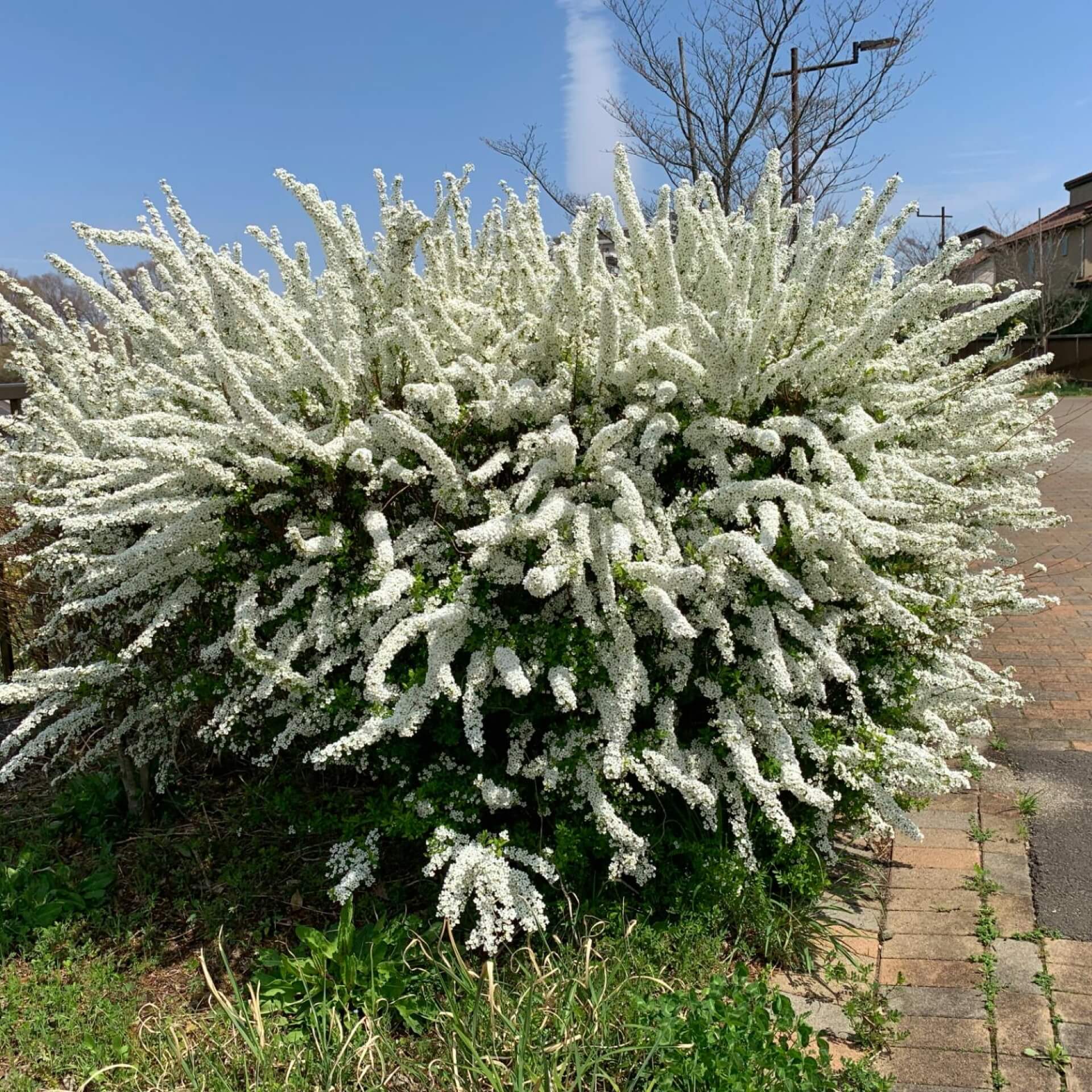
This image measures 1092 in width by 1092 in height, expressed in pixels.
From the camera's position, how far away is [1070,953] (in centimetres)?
272

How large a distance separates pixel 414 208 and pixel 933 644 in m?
2.38

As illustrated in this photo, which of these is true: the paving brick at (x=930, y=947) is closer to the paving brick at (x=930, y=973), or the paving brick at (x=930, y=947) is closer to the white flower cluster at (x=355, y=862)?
the paving brick at (x=930, y=973)

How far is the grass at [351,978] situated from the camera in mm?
2260

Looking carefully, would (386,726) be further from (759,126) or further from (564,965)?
(759,126)

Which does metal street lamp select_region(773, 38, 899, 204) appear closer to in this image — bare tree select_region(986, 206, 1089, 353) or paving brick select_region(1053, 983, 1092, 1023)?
paving brick select_region(1053, 983, 1092, 1023)

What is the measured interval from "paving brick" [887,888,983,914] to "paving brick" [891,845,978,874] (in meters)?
0.15

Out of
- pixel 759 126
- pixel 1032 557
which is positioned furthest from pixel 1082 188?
pixel 1032 557

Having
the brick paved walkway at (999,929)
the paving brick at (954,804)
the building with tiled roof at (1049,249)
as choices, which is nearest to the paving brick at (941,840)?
the brick paved walkway at (999,929)

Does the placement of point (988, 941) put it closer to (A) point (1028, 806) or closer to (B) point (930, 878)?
(B) point (930, 878)

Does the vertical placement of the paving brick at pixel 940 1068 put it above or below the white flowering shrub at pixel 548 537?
below

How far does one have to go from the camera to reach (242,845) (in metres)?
3.42

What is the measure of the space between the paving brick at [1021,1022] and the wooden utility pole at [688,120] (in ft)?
39.9

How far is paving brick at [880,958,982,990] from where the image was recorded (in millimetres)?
2648

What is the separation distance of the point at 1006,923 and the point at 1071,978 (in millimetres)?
275
